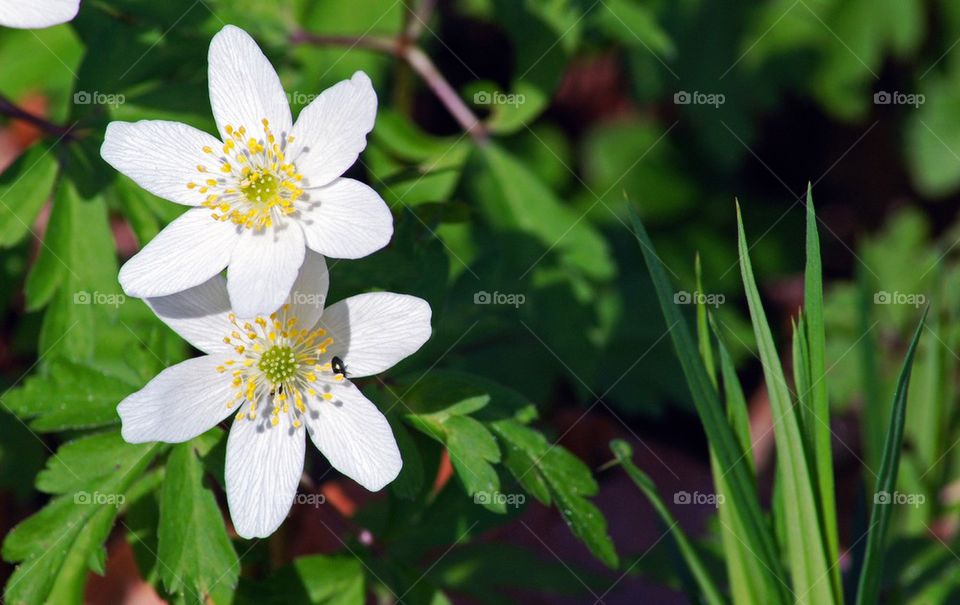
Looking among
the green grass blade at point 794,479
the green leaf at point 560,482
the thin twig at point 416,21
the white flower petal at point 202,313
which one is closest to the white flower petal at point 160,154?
the white flower petal at point 202,313

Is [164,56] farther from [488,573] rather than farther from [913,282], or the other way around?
[913,282]

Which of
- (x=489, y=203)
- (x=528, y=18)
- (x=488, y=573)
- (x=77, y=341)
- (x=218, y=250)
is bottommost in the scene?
(x=488, y=573)

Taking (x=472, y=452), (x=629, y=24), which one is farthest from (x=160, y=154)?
(x=629, y=24)

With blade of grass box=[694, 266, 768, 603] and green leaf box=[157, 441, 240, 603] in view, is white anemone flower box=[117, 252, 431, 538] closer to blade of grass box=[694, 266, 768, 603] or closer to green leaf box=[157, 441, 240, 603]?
green leaf box=[157, 441, 240, 603]

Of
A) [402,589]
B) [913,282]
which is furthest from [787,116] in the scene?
[402,589]

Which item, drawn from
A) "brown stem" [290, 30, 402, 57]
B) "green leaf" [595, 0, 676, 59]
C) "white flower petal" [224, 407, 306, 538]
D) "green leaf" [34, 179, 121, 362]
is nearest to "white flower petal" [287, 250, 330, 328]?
"white flower petal" [224, 407, 306, 538]

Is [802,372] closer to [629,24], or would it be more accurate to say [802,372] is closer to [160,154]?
[160,154]

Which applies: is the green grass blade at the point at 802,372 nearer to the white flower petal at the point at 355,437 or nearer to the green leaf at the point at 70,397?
the white flower petal at the point at 355,437
